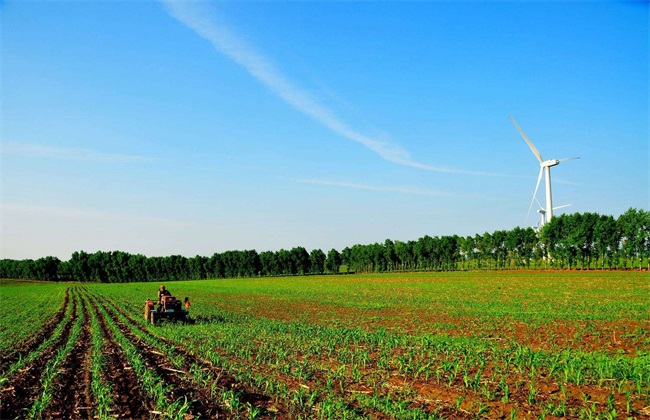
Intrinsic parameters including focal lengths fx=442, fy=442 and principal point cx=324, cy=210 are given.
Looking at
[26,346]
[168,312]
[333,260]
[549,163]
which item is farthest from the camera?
[333,260]

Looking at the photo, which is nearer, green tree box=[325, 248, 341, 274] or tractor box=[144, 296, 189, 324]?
tractor box=[144, 296, 189, 324]

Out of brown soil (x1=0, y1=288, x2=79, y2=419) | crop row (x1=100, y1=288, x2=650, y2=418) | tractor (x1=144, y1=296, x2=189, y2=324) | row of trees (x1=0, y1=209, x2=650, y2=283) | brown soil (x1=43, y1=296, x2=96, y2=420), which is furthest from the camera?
row of trees (x1=0, y1=209, x2=650, y2=283)

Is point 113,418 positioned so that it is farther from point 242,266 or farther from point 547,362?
point 242,266

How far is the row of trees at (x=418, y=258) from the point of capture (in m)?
106

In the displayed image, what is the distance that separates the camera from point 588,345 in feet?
54.2

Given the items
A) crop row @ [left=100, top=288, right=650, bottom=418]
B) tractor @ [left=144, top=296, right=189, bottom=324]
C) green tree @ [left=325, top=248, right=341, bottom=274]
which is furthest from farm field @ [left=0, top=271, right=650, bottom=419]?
green tree @ [left=325, top=248, right=341, bottom=274]

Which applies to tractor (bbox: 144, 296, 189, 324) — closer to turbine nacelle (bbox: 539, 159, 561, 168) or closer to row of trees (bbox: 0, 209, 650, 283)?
turbine nacelle (bbox: 539, 159, 561, 168)

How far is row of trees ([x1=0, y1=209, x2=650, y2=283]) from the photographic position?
347ft

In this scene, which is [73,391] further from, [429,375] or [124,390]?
[429,375]

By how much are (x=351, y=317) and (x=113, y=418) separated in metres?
19.7

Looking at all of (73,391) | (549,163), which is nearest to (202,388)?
(73,391)

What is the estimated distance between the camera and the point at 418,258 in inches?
5930

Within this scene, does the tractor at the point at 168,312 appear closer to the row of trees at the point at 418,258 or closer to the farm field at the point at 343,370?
the farm field at the point at 343,370

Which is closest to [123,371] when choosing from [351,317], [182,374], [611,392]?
[182,374]
